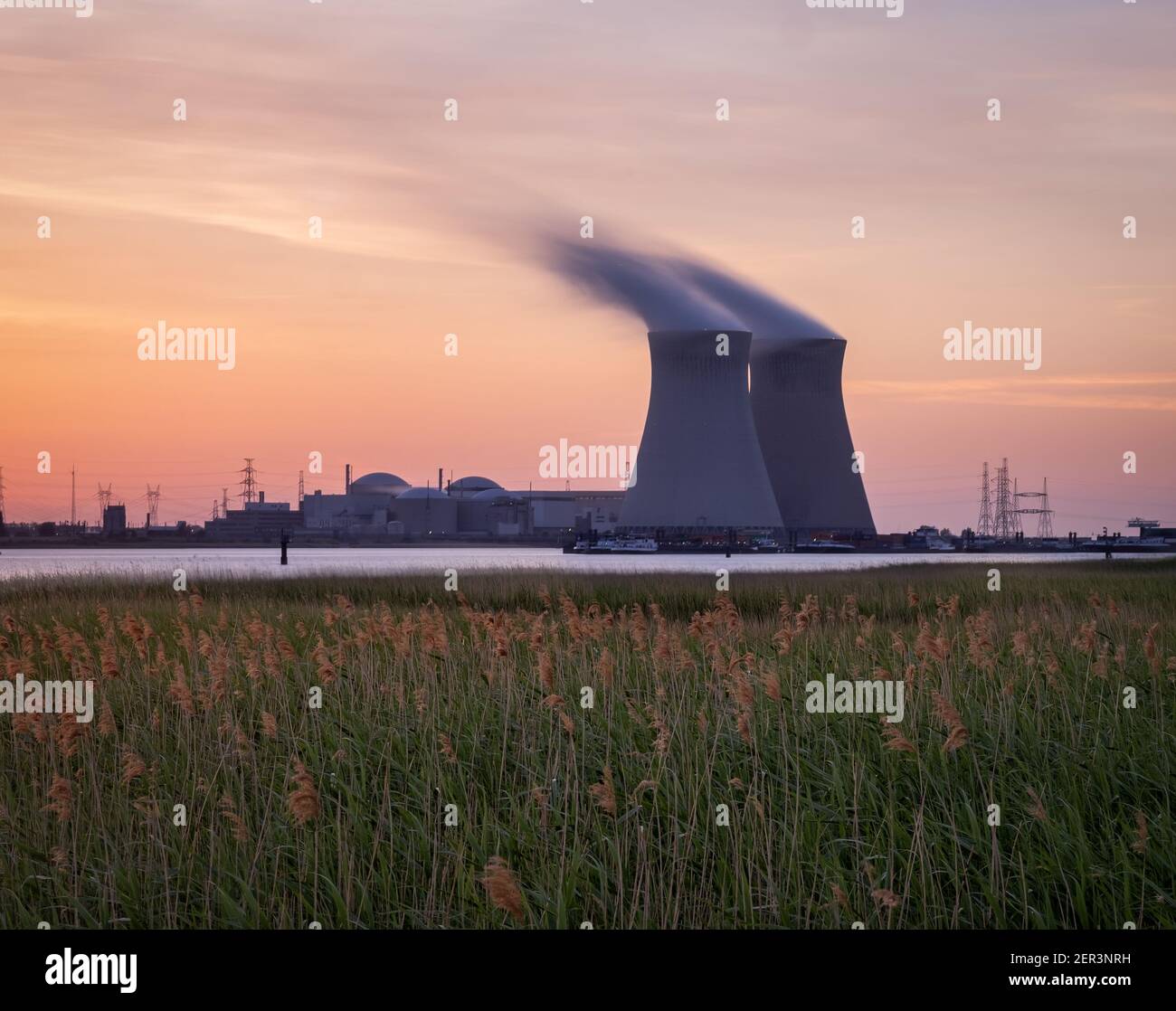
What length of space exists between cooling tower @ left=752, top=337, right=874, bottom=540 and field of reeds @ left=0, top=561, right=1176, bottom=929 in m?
59.7

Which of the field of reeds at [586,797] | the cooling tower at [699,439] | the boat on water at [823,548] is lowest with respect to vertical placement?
the boat on water at [823,548]

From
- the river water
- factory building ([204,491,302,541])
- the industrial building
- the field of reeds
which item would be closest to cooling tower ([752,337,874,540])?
the river water

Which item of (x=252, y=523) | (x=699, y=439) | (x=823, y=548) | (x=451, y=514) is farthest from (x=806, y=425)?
(x=252, y=523)

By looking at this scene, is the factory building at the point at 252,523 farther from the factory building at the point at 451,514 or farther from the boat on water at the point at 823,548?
the boat on water at the point at 823,548

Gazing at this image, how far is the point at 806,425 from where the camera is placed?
69.4 m

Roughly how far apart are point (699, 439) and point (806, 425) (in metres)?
12.1

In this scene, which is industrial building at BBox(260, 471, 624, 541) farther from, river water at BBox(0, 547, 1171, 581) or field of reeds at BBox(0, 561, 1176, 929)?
field of reeds at BBox(0, 561, 1176, 929)

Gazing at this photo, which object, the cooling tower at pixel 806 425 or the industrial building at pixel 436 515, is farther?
the industrial building at pixel 436 515

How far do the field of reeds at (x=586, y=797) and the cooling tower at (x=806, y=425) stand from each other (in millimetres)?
59657

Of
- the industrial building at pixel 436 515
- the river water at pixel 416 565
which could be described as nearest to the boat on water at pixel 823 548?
the river water at pixel 416 565

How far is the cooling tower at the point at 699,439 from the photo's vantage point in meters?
58.2

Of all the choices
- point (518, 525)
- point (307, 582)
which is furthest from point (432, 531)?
point (307, 582)

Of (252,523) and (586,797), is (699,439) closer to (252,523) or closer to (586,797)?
(586,797)

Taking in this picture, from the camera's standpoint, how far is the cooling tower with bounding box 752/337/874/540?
225 ft
